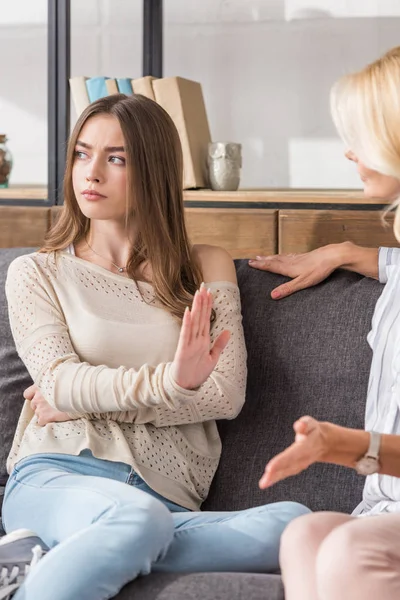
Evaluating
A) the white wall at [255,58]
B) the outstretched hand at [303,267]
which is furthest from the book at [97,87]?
the white wall at [255,58]

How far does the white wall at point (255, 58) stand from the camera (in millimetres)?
3270

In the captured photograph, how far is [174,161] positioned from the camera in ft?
6.85

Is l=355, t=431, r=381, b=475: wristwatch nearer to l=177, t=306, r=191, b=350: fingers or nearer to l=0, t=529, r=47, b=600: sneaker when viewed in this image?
l=177, t=306, r=191, b=350: fingers

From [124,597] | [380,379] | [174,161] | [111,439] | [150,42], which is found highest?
[150,42]

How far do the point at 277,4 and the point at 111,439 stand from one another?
6.54 ft

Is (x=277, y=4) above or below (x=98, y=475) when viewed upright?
above

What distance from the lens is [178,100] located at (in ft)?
8.25

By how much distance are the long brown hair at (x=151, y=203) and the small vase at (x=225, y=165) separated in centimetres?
45

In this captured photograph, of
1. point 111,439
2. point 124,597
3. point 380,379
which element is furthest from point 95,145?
point 124,597

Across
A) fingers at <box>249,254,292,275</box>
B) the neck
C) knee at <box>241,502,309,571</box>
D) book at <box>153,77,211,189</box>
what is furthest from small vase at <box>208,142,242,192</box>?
knee at <box>241,502,309,571</box>

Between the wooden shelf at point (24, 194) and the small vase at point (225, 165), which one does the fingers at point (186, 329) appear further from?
the wooden shelf at point (24, 194)

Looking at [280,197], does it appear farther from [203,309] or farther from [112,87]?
[203,309]

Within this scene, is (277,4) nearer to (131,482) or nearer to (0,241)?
(0,241)

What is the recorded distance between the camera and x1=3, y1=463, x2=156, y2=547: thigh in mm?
1663
